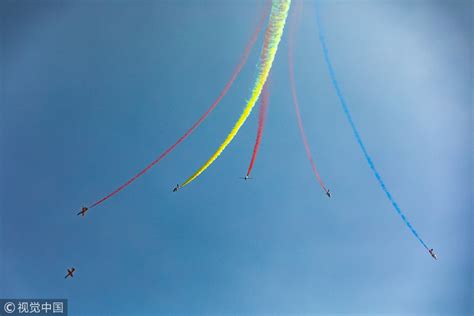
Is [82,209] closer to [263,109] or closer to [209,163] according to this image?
[209,163]

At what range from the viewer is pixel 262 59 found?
16.2 meters

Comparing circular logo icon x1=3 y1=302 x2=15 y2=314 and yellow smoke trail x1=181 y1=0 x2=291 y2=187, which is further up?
yellow smoke trail x1=181 y1=0 x2=291 y2=187

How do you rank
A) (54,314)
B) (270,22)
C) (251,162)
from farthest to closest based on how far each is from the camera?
(251,162) → (54,314) → (270,22)

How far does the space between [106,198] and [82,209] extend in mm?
1362

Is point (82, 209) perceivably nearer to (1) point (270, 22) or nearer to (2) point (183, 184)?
(2) point (183, 184)

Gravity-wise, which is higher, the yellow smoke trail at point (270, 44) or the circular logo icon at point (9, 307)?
the yellow smoke trail at point (270, 44)

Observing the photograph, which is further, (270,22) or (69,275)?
(69,275)

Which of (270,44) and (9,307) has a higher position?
(270,44)

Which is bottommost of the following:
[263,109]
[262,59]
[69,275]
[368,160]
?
[69,275]

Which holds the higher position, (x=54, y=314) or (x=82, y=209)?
(x=82, y=209)

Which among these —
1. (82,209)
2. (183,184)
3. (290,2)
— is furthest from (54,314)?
(290,2)

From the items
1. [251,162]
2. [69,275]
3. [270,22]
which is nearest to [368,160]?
[251,162]

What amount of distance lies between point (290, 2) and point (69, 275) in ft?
57.5

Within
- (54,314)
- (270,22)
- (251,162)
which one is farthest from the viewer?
(251,162)
